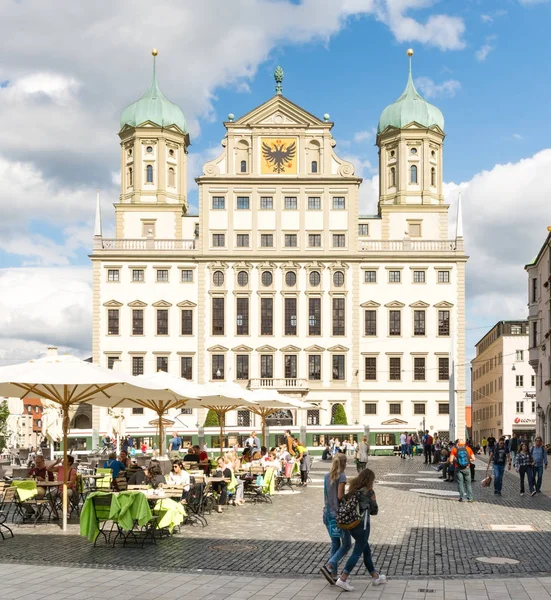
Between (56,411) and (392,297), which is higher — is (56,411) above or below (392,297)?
below

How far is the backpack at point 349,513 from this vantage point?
467 inches

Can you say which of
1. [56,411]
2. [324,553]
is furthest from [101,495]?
[56,411]

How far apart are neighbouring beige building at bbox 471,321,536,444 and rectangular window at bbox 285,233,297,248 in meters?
35.5

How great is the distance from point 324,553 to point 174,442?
32324 mm

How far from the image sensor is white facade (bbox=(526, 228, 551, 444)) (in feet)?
181

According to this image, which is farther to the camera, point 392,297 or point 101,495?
point 392,297

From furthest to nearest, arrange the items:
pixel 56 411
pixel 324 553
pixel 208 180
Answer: pixel 208 180
pixel 56 411
pixel 324 553

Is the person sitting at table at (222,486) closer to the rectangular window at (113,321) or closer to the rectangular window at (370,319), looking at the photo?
the rectangular window at (370,319)

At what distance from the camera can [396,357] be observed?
236 feet

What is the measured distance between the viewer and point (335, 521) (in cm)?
1230

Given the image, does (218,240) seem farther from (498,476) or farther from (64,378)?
(64,378)

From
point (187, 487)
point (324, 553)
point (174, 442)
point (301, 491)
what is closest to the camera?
point (324, 553)

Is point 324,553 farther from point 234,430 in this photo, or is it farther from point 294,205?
point 294,205

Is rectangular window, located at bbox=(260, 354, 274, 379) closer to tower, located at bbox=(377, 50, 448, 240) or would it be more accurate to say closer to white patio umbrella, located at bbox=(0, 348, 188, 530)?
tower, located at bbox=(377, 50, 448, 240)
